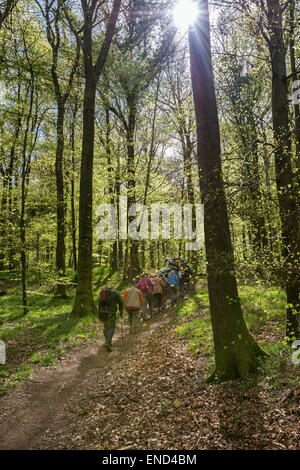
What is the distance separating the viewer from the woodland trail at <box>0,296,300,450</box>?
14.2 ft

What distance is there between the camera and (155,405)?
5.54 metres

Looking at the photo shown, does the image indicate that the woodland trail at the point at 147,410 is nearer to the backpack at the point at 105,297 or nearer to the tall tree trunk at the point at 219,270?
the tall tree trunk at the point at 219,270

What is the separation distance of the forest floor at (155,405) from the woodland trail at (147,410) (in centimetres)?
2

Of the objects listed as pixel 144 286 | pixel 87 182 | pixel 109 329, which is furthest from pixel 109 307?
pixel 87 182

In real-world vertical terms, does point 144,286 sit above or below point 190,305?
above

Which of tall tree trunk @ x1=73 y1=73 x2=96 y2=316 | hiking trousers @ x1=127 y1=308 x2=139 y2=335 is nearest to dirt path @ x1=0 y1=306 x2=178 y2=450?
hiking trousers @ x1=127 y1=308 x2=139 y2=335

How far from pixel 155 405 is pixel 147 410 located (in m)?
0.20

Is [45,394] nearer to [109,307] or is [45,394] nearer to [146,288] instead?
[109,307]

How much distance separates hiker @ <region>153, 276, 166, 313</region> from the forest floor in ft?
16.1

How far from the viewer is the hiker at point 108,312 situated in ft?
30.3

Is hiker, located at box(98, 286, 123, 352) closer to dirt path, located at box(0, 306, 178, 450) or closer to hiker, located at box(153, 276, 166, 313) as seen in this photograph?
dirt path, located at box(0, 306, 178, 450)

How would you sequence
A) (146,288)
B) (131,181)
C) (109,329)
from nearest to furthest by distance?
(109,329), (146,288), (131,181)

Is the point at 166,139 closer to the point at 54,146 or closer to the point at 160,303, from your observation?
the point at 54,146
